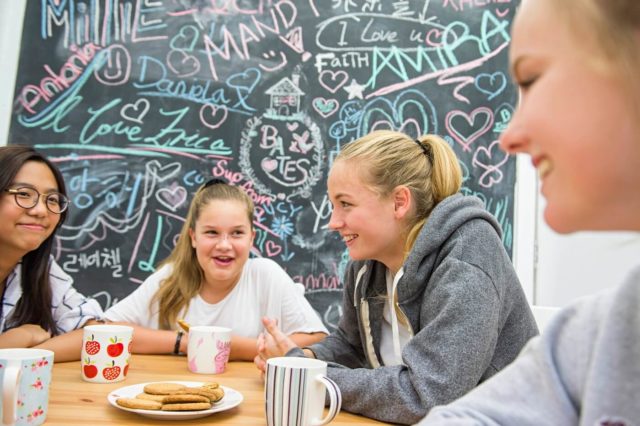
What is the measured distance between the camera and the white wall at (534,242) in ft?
6.93

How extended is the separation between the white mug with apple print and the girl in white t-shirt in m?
0.57

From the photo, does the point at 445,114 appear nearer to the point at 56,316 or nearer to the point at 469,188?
the point at 469,188

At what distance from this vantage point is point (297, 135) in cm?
222

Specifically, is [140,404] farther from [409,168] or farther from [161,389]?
[409,168]

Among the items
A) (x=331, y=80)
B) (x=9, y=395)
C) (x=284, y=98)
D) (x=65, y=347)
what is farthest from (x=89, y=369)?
(x=331, y=80)

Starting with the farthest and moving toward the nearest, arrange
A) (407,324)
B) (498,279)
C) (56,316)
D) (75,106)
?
(75,106) → (56,316) → (407,324) → (498,279)

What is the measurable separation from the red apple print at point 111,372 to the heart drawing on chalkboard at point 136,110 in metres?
→ 1.34

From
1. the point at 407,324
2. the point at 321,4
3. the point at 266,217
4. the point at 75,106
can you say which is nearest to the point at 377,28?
the point at 321,4

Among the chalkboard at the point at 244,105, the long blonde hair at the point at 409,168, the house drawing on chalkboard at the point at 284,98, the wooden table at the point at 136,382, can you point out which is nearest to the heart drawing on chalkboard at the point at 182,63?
the chalkboard at the point at 244,105

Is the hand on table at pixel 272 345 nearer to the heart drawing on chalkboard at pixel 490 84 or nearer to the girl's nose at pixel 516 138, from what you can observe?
the girl's nose at pixel 516 138

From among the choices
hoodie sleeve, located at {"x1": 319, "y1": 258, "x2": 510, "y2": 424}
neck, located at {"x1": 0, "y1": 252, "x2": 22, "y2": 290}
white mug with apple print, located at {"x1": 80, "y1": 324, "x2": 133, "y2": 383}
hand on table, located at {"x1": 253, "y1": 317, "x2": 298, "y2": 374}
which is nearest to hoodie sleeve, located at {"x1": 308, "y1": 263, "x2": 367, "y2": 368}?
hand on table, located at {"x1": 253, "y1": 317, "x2": 298, "y2": 374}

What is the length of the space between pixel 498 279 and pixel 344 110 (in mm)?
1367

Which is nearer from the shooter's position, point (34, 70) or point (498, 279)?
point (498, 279)

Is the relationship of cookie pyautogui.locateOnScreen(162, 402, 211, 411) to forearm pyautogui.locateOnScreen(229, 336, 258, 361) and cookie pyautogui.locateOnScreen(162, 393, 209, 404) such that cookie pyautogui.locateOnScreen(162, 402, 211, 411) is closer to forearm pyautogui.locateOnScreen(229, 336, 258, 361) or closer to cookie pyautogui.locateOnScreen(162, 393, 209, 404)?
cookie pyautogui.locateOnScreen(162, 393, 209, 404)
